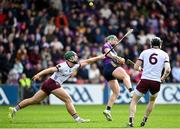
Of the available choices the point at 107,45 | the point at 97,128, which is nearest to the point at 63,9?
the point at 107,45

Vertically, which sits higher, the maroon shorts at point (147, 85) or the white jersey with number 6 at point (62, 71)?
the white jersey with number 6 at point (62, 71)

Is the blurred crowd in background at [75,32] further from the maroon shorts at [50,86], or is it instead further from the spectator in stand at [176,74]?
the maroon shorts at [50,86]

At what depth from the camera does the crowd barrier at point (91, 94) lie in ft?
101

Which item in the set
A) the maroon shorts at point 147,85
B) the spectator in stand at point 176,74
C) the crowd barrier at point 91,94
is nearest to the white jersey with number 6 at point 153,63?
the maroon shorts at point 147,85

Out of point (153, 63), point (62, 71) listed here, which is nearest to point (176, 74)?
point (62, 71)

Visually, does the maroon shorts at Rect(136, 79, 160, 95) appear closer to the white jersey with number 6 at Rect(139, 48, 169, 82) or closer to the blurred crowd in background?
the white jersey with number 6 at Rect(139, 48, 169, 82)

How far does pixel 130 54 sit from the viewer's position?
33375 mm

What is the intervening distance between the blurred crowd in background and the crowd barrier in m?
0.52

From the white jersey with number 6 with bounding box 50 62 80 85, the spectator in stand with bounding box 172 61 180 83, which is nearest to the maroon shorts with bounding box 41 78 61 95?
the white jersey with number 6 with bounding box 50 62 80 85

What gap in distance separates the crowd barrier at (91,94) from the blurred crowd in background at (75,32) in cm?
52

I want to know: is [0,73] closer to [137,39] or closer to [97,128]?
[137,39]

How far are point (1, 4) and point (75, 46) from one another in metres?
4.43

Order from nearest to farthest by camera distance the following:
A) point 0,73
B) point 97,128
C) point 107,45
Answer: point 97,128 → point 107,45 → point 0,73

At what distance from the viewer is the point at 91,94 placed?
32.1 metres
